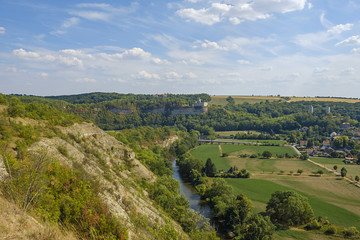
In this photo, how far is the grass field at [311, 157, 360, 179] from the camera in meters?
55.2

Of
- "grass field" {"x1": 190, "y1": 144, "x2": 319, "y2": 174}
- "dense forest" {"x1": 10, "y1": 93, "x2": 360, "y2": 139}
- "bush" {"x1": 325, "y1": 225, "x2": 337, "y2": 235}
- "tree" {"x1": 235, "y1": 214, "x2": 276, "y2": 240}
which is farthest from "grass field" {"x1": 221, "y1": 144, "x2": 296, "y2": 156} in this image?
"tree" {"x1": 235, "y1": 214, "x2": 276, "y2": 240}

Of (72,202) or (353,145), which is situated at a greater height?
(72,202)

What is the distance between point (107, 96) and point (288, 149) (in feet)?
477

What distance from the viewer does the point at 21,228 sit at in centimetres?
702

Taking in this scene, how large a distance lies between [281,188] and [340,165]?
2925cm

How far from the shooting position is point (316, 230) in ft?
99.3

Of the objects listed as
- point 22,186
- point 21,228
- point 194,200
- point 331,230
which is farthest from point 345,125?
point 21,228

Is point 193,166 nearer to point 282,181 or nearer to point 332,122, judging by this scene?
point 282,181

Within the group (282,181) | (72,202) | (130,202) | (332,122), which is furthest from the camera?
(332,122)

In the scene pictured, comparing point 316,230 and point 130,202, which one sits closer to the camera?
point 130,202

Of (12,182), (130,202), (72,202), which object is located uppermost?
(12,182)

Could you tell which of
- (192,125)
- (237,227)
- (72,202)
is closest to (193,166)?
(237,227)

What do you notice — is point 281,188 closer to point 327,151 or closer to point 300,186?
point 300,186

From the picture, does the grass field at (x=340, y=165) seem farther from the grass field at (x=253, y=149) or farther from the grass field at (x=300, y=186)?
the grass field at (x=253, y=149)
